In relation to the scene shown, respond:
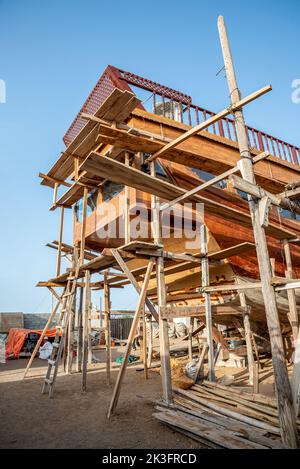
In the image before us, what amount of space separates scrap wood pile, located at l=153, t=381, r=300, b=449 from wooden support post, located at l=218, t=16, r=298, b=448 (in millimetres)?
303

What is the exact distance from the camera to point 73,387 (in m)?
8.43

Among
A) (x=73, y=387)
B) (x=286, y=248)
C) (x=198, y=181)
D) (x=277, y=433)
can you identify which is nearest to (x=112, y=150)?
(x=198, y=181)

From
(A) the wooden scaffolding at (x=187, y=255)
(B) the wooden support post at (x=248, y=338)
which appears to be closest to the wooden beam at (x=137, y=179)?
(A) the wooden scaffolding at (x=187, y=255)

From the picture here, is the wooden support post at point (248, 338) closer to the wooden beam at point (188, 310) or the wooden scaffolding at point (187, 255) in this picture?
the wooden scaffolding at point (187, 255)

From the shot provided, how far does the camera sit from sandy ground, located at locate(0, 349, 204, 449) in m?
4.35

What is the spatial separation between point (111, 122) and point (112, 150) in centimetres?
115

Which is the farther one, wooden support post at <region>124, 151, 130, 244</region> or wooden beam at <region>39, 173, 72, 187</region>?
wooden beam at <region>39, 173, 72, 187</region>

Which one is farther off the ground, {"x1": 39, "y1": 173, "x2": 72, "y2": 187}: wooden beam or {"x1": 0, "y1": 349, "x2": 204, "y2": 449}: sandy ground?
{"x1": 39, "y1": 173, "x2": 72, "y2": 187}: wooden beam

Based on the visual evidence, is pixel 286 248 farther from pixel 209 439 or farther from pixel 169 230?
pixel 209 439

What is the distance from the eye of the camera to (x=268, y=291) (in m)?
4.46

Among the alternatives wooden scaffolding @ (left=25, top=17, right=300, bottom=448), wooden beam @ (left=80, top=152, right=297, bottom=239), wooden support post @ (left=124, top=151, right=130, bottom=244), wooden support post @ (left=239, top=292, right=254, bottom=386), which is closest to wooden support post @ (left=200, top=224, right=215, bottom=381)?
wooden scaffolding @ (left=25, top=17, right=300, bottom=448)

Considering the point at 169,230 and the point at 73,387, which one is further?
the point at 169,230

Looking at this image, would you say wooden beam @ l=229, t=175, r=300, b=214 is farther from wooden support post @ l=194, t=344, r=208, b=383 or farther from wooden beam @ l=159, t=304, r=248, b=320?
wooden support post @ l=194, t=344, r=208, b=383
